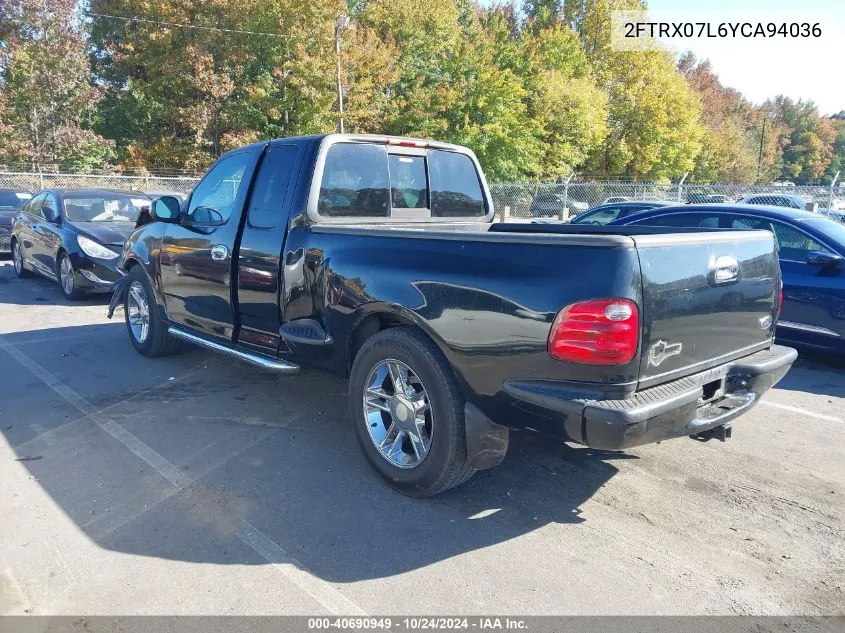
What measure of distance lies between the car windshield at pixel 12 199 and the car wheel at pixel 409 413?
1486cm

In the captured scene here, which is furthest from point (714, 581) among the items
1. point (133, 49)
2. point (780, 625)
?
point (133, 49)

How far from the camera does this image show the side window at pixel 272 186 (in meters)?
4.41

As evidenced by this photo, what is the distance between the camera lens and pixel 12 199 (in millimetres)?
15242

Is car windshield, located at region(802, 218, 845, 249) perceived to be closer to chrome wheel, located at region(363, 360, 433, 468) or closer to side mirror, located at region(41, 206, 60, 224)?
chrome wheel, located at region(363, 360, 433, 468)

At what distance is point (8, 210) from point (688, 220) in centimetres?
1460

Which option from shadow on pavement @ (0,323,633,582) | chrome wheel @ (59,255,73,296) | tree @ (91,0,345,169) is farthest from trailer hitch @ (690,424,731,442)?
tree @ (91,0,345,169)

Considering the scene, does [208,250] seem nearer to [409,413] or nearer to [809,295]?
[409,413]

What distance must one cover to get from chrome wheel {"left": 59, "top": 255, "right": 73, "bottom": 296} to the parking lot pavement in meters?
4.62

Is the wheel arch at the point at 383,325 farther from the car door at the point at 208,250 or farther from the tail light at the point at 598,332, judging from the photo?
the car door at the point at 208,250

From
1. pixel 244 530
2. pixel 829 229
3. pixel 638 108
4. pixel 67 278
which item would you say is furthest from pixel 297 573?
pixel 638 108

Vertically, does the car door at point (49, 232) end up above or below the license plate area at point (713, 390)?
above

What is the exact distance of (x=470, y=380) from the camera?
3.11 metres

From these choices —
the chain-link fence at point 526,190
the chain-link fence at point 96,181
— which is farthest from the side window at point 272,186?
the chain-link fence at point 96,181

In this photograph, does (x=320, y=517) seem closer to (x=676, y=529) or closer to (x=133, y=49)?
(x=676, y=529)
